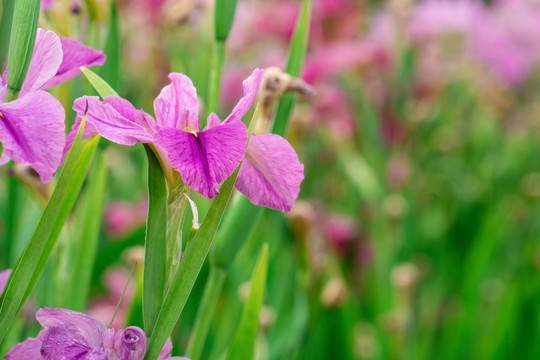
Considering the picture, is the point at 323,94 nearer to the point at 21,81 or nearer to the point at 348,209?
the point at 348,209

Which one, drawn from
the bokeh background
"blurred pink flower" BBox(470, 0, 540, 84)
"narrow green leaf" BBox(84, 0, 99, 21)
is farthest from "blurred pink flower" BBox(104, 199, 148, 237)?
"blurred pink flower" BBox(470, 0, 540, 84)

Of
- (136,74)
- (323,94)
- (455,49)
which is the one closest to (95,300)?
(323,94)

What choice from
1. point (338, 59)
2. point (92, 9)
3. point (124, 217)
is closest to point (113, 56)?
point (92, 9)

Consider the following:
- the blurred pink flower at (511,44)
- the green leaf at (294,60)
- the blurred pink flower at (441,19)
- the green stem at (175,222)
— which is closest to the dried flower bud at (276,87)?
the green leaf at (294,60)

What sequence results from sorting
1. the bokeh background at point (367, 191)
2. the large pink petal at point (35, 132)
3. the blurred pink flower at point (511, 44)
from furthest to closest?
the blurred pink flower at point (511, 44) < the bokeh background at point (367, 191) < the large pink petal at point (35, 132)

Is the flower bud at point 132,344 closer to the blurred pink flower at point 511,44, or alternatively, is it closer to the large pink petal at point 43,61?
the large pink petal at point 43,61
